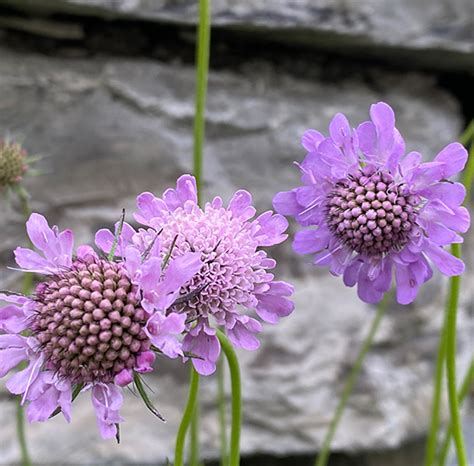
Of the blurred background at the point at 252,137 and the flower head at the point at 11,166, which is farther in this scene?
the blurred background at the point at 252,137

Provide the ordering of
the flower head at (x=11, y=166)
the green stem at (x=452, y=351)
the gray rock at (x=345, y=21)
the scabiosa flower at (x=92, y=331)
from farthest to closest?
the gray rock at (x=345, y=21), the flower head at (x=11, y=166), the green stem at (x=452, y=351), the scabiosa flower at (x=92, y=331)

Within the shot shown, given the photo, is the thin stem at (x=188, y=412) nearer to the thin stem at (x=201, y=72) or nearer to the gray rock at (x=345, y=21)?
the thin stem at (x=201, y=72)

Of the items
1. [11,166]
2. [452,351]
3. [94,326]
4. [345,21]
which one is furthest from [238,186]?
[94,326]

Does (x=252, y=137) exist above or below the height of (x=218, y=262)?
below

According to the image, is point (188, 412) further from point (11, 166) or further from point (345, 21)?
point (345, 21)

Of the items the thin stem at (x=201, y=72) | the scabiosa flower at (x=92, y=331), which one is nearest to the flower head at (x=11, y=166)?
the thin stem at (x=201, y=72)

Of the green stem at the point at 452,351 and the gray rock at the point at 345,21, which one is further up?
the gray rock at the point at 345,21

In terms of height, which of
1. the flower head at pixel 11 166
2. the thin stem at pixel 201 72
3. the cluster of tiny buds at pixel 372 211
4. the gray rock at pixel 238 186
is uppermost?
the thin stem at pixel 201 72
